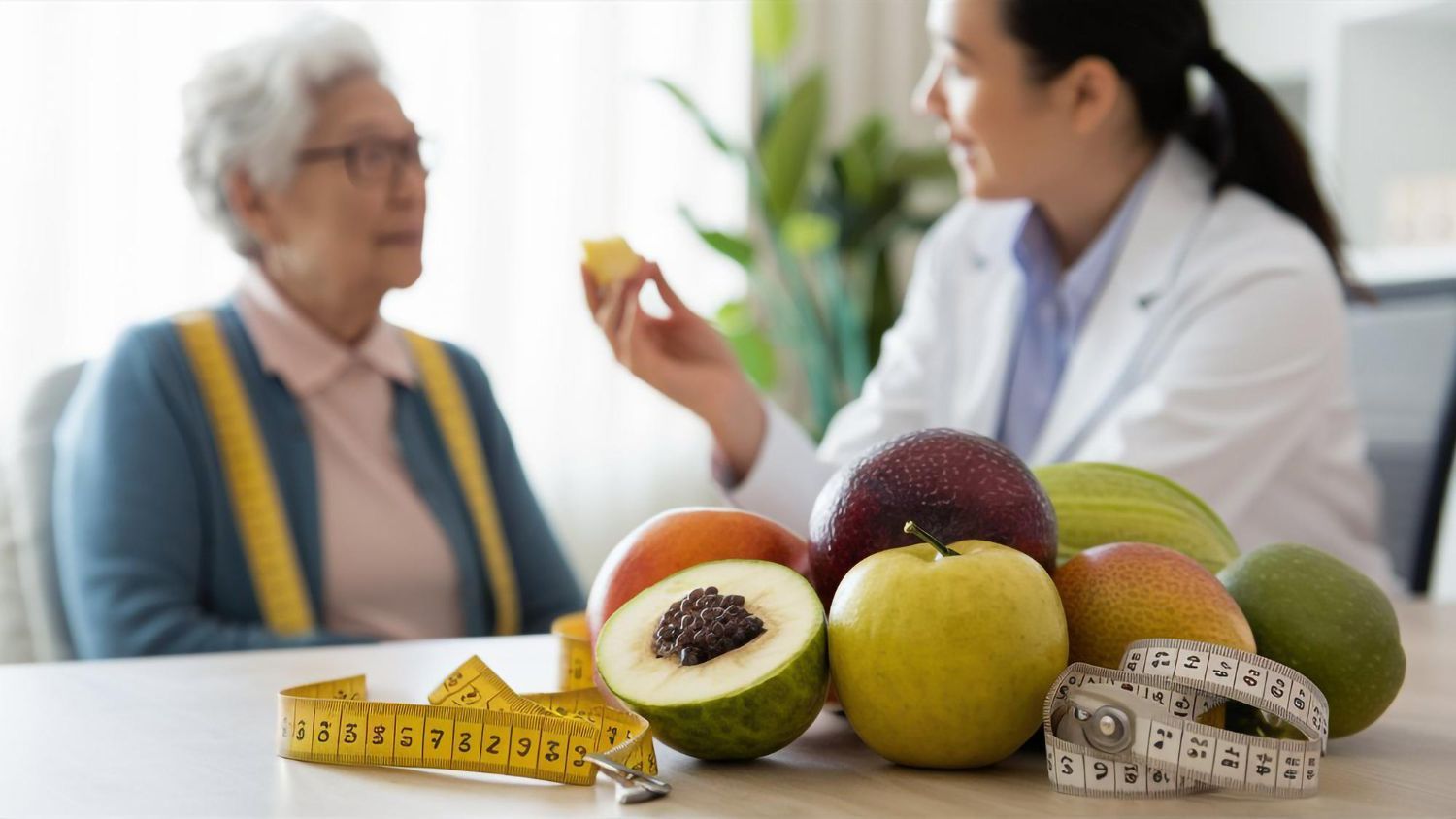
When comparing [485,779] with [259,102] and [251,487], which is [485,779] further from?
[259,102]

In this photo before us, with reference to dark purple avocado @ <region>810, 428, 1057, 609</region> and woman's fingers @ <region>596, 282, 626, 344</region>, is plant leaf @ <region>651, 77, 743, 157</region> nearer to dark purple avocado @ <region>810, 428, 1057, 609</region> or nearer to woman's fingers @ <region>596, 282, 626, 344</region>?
woman's fingers @ <region>596, 282, 626, 344</region>

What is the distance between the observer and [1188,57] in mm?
1596

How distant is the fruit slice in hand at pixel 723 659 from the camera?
0.52 m

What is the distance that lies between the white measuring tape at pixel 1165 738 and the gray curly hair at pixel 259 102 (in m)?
1.21

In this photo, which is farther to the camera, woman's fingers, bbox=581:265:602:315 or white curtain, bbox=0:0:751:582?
white curtain, bbox=0:0:751:582

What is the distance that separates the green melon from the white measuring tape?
14 cm

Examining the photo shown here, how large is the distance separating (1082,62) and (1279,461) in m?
0.50

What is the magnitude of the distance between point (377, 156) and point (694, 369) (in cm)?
39

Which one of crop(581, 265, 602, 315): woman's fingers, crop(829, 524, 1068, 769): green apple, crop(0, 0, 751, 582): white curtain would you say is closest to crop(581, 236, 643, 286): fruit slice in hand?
crop(581, 265, 602, 315): woman's fingers

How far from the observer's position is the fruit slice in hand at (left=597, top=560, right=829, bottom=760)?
52 centimetres

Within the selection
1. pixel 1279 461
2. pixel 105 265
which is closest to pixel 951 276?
pixel 1279 461

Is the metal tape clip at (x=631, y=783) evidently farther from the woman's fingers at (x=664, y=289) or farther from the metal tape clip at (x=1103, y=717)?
the woman's fingers at (x=664, y=289)

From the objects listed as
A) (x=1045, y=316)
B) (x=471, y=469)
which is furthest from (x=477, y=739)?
(x=1045, y=316)

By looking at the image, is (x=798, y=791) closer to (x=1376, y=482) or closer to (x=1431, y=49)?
(x=1376, y=482)
